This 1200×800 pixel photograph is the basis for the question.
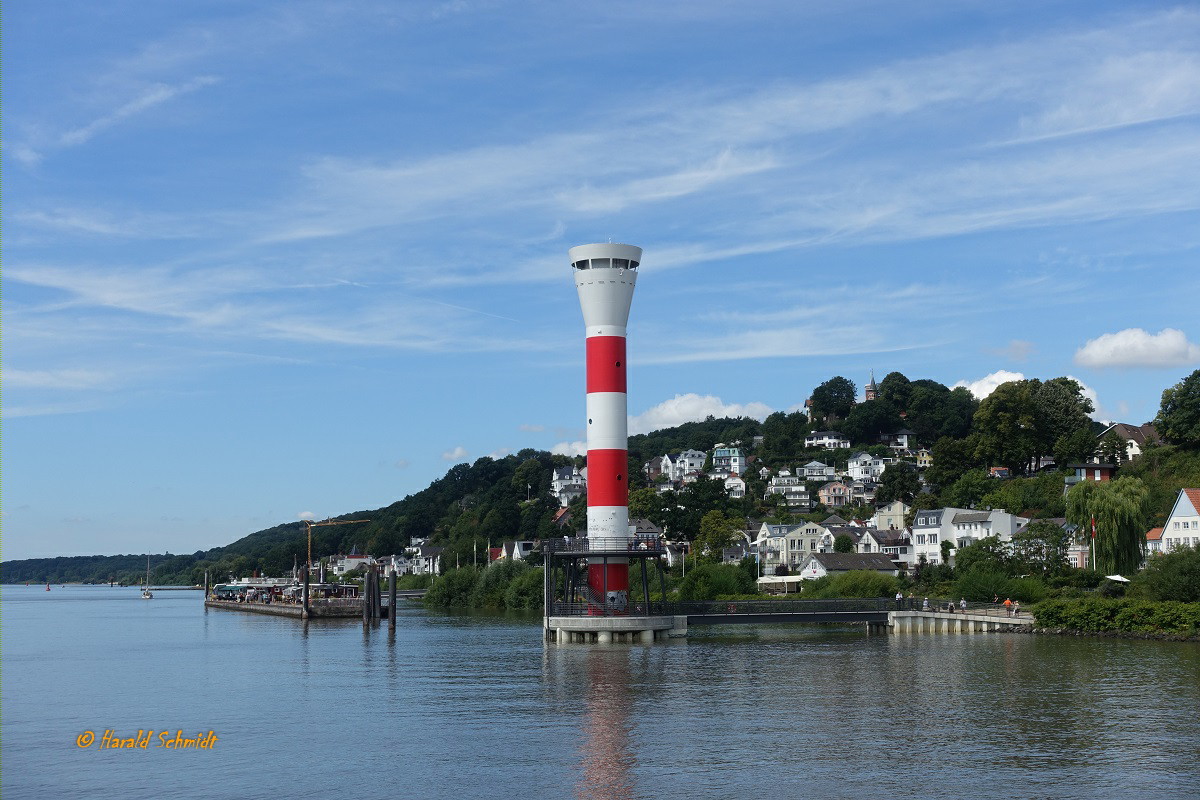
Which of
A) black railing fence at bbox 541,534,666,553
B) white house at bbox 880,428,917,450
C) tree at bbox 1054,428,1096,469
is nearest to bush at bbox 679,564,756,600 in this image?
black railing fence at bbox 541,534,666,553

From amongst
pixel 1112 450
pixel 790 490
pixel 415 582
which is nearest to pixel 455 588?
pixel 415 582

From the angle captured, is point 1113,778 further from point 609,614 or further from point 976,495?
point 976,495

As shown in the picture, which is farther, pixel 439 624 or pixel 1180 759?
pixel 439 624

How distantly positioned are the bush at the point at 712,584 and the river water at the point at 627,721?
99.6ft

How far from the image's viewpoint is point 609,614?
209 feet

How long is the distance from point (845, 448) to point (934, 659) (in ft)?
480

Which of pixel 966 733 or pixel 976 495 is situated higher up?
pixel 976 495

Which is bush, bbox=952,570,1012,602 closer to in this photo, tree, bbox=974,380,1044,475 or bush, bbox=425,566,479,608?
tree, bbox=974,380,1044,475

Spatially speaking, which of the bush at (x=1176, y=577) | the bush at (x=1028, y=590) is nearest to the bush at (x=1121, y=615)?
the bush at (x=1176, y=577)

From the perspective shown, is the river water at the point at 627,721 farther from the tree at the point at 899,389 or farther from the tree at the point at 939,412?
the tree at the point at 899,389

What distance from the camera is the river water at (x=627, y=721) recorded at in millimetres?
27266

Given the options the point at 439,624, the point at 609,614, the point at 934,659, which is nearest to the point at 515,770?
the point at 934,659

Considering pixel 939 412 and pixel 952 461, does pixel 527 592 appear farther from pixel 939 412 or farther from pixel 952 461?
pixel 939 412

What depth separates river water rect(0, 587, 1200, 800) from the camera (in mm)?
27266
